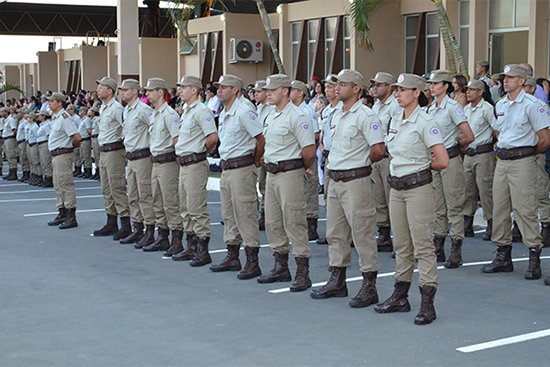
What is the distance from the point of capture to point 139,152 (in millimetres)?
11688

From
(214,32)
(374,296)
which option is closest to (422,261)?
(374,296)

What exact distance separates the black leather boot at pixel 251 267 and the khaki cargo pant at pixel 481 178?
278 cm

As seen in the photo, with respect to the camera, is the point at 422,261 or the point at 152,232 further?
the point at 152,232

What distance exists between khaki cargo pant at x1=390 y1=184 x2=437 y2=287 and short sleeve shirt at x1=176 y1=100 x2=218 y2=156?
122 inches

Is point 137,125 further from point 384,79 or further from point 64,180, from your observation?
point 384,79

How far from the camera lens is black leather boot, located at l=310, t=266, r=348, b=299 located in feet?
28.1

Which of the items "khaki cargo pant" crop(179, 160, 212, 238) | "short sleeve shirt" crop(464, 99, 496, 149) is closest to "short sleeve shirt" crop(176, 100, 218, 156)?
"khaki cargo pant" crop(179, 160, 212, 238)

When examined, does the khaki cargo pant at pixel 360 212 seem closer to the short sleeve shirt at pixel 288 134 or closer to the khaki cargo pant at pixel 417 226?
the khaki cargo pant at pixel 417 226

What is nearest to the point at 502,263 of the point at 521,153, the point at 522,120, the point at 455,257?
the point at 455,257

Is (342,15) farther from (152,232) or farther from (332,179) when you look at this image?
(332,179)

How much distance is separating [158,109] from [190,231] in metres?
1.58

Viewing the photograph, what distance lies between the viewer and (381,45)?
958 inches

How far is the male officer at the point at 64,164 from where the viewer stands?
13719 mm

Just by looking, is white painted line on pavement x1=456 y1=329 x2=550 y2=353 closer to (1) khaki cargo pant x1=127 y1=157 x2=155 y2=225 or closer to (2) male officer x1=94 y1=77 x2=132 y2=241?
(1) khaki cargo pant x1=127 y1=157 x2=155 y2=225
